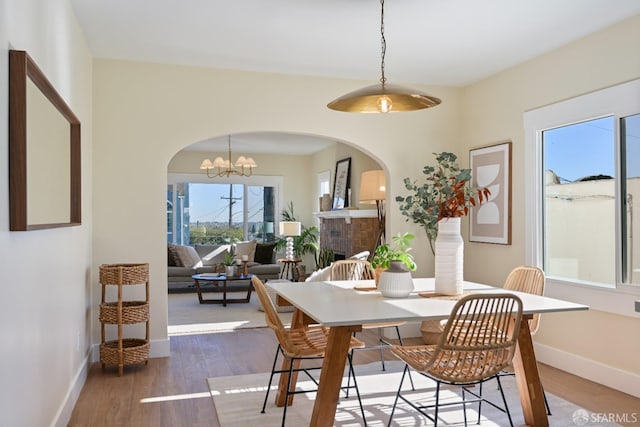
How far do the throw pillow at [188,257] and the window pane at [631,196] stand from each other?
6950mm

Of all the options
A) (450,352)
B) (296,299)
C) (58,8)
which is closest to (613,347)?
(450,352)

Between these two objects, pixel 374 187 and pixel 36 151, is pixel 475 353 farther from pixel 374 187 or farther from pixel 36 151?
pixel 374 187

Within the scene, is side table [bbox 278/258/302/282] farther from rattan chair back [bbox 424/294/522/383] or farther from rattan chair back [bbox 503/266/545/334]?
rattan chair back [bbox 424/294/522/383]

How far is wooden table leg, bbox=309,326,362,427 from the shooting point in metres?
2.68

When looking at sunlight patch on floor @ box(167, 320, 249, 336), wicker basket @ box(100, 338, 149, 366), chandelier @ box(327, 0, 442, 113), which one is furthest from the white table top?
sunlight patch on floor @ box(167, 320, 249, 336)

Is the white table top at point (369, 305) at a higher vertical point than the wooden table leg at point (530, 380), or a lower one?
higher

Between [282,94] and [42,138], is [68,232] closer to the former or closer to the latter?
[42,138]

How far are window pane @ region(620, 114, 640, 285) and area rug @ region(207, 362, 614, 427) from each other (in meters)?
1.05

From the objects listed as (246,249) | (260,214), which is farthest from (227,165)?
(260,214)

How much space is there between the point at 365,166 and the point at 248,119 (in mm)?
3081

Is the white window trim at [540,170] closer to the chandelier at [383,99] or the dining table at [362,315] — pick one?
the dining table at [362,315]

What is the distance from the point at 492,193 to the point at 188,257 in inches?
223

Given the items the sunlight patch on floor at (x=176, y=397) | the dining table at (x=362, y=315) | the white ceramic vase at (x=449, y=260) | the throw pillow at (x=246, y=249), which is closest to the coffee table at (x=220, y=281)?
the throw pillow at (x=246, y=249)

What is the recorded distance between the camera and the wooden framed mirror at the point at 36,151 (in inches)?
82.4
